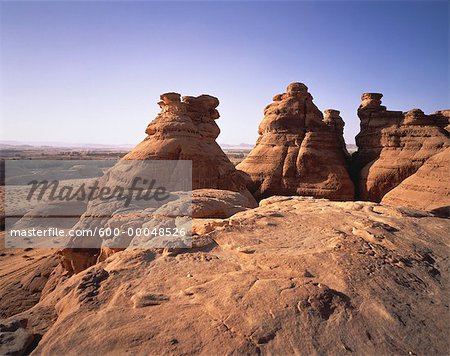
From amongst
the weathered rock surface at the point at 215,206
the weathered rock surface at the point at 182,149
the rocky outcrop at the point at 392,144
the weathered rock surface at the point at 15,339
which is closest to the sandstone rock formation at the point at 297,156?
the rocky outcrop at the point at 392,144

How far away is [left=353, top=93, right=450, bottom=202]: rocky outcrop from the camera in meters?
16.2

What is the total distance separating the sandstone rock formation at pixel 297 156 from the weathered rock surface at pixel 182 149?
4497mm

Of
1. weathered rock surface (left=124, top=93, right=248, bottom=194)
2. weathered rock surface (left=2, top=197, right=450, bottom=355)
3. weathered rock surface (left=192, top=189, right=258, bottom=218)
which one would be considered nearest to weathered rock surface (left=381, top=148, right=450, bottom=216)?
weathered rock surface (left=124, top=93, right=248, bottom=194)

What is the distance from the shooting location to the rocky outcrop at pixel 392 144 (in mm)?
16234

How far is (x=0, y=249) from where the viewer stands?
Answer: 42.7ft

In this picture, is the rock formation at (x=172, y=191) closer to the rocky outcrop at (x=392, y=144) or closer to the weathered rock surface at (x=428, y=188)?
the weathered rock surface at (x=428, y=188)

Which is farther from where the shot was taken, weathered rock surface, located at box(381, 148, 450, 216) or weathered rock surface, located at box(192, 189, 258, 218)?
weathered rock surface, located at box(381, 148, 450, 216)

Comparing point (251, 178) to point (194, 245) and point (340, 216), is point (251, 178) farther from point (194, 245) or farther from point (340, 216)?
point (194, 245)

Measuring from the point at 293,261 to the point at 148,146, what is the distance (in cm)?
1094

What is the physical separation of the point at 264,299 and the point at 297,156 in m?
16.1

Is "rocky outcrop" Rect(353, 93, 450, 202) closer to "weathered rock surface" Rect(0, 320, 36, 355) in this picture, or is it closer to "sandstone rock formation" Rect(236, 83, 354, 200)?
"sandstone rock formation" Rect(236, 83, 354, 200)

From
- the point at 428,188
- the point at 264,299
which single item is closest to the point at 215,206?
the point at 264,299

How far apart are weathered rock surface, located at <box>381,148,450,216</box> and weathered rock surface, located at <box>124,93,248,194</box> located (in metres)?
7.84

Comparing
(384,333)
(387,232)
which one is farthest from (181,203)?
(384,333)
